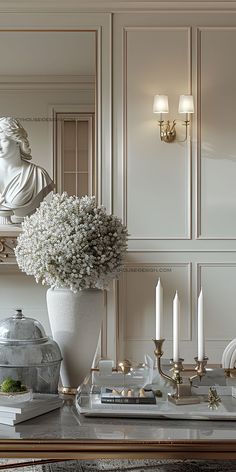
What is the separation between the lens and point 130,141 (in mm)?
5059

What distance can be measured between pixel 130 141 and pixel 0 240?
124 cm

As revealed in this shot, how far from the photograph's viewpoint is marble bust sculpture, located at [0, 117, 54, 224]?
16.4 feet

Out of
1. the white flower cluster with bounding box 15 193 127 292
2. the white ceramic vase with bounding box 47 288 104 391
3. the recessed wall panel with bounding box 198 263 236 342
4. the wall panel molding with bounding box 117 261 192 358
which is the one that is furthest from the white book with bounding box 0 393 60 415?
the recessed wall panel with bounding box 198 263 236 342

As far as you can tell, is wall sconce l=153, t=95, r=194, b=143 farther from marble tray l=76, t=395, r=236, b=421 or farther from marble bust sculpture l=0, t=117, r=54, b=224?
marble tray l=76, t=395, r=236, b=421

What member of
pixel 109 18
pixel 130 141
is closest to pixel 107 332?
pixel 130 141

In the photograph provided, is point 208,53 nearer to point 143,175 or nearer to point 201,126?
point 201,126

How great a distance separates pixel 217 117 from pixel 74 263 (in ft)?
10.6

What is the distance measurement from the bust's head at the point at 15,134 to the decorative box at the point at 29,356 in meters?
3.25

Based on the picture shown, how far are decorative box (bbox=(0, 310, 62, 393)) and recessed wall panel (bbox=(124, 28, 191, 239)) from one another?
3.13m

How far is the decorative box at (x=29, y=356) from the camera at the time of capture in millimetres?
1892

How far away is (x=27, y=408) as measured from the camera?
1750 millimetres

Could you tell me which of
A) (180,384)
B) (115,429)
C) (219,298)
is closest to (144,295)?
(219,298)

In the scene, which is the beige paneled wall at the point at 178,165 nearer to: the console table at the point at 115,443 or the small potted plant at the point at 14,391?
the small potted plant at the point at 14,391

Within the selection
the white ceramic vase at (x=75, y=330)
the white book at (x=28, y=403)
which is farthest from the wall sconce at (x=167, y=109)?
the white book at (x=28, y=403)
